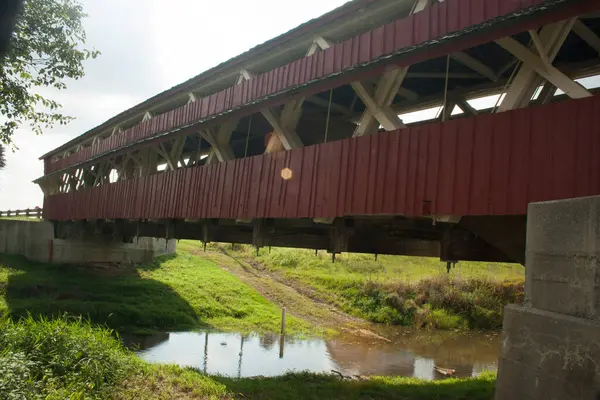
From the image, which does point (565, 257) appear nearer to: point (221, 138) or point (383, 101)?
point (383, 101)

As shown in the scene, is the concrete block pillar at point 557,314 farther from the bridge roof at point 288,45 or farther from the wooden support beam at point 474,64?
the bridge roof at point 288,45

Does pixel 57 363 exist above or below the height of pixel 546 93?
below

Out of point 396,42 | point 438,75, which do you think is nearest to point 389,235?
point 438,75

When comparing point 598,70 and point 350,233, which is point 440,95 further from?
point 350,233

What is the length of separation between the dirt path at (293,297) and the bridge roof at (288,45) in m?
11.3

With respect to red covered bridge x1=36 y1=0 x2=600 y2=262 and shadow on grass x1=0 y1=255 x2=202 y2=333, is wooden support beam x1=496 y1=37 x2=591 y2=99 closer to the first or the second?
red covered bridge x1=36 y1=0 x2=600 y2=262

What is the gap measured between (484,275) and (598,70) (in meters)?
18.4

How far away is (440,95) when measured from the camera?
9.98 m

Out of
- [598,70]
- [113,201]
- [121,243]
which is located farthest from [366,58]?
[121,243]

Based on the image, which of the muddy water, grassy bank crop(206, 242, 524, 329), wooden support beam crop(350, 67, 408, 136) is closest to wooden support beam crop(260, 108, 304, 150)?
wooden support beam crop(350, 67, 408, 136)

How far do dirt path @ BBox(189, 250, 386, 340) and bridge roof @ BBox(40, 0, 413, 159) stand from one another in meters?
11.3

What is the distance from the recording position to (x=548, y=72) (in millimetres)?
5320

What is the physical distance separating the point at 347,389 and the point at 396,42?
20.2 ft

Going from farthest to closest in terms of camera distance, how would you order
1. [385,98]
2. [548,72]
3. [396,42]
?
[385,98] → [396,42] → [548,72]
